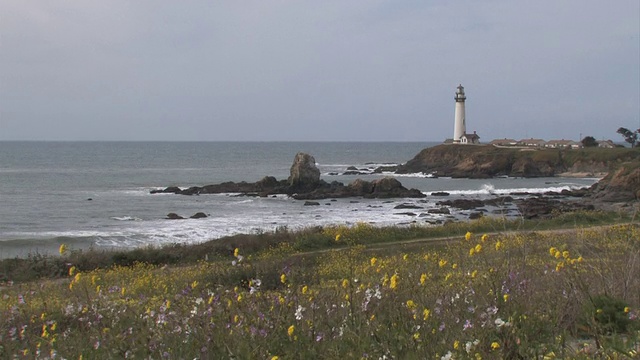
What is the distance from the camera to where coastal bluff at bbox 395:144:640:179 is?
83500mm

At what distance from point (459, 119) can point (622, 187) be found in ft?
196

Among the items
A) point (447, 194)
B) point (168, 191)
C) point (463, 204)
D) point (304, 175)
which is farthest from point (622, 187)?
point (168, 191)

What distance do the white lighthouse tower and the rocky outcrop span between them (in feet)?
177

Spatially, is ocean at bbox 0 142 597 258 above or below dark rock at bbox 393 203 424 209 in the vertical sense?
below

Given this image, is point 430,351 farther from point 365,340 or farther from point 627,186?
point 627,186

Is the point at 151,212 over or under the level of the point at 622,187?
under

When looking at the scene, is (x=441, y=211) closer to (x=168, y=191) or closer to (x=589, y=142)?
(x=168, y=191)

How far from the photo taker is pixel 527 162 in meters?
86.1

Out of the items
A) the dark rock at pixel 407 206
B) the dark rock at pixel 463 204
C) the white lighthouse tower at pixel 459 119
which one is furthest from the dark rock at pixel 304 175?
the white lighthouse tower at pixel 459 119

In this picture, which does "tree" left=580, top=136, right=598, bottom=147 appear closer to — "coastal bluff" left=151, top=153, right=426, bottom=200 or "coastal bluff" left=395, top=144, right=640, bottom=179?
"coastal bluff" left=395, top=144, right=640, bottom=179

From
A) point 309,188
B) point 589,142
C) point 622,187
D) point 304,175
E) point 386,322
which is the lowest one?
point 309,188

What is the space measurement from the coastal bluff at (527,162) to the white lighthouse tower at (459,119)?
492 inches

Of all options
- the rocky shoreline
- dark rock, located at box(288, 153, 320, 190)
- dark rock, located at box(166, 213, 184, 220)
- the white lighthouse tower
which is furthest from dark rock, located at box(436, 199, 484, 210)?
the white lighthouse tower

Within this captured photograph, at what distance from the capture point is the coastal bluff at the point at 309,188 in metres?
57.1
